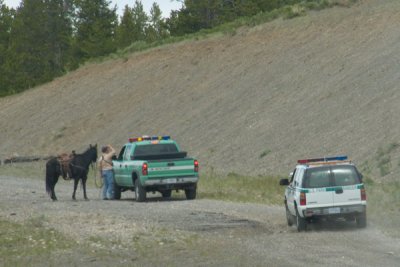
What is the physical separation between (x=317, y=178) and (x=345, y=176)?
60 centimetres

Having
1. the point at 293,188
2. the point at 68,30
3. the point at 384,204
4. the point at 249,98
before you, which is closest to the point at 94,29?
the point at 68,30

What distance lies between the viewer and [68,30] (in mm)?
102688

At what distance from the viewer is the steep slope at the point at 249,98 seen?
4366 cm

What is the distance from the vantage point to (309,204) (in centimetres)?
2175

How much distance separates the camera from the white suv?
2172 cm

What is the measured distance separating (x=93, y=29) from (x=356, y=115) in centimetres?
5346

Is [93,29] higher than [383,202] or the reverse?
higher

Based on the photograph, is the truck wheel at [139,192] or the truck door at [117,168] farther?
the truck door at [117,168]

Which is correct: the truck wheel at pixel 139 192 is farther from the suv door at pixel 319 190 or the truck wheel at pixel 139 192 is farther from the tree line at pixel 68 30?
the tree line at pixel 68 30

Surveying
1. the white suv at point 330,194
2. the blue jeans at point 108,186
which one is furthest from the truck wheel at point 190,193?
the white suv at point 330,194

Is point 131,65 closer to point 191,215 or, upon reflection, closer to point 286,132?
point 286,132

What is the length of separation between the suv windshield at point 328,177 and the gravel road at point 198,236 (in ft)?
3.34

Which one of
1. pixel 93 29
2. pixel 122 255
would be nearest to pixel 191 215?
pixel 122 255

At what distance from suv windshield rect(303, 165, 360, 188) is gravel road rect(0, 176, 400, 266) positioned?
3.34 ft
